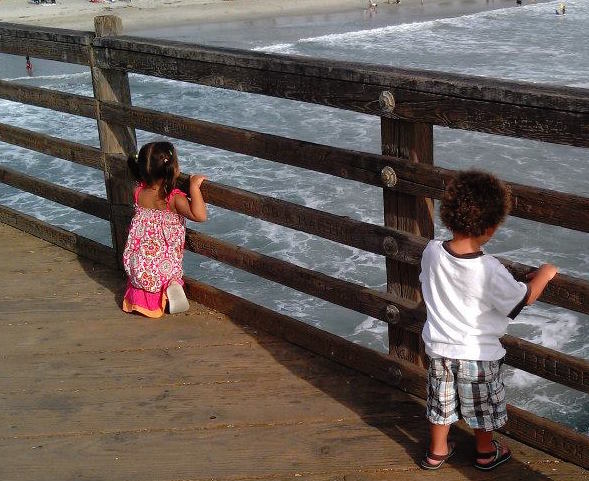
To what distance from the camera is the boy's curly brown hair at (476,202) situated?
9.65 feet

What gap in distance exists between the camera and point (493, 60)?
27.5m

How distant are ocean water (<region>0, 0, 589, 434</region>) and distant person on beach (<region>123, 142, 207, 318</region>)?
3.42 meters

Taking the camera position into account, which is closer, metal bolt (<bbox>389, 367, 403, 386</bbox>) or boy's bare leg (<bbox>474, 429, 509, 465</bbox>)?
boy's bare leg (<bbox>474, 429, 509, 465</bbox>)

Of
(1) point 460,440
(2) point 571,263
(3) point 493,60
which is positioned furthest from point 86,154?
(3) point 493,60

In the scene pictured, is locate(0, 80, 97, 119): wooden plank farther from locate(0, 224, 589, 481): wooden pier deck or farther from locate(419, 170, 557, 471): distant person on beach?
locate(419, 170, 557, 471): distant person on beach

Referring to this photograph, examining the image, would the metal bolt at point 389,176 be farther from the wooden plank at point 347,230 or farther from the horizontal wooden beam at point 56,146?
the horizontal wooden beam at point 56,146

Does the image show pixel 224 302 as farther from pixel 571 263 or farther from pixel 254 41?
pixel 254 41

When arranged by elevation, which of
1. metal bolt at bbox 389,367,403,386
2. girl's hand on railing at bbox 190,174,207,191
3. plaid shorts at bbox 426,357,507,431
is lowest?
metal bolt at bbox 389,367,403,386

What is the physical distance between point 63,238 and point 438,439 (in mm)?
3233

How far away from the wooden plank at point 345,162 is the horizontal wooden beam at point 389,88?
0.19m

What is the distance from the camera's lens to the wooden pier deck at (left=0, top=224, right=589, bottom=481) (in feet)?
10.9

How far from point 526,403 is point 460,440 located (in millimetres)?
3763

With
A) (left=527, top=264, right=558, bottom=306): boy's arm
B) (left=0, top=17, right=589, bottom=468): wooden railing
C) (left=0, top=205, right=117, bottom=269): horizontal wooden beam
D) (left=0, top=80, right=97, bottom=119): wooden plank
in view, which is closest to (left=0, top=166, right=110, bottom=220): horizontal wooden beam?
(left=0, top=17, right=589, bottom=468): wooden railing

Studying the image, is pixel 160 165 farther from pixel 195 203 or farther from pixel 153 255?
pixel 153 255
